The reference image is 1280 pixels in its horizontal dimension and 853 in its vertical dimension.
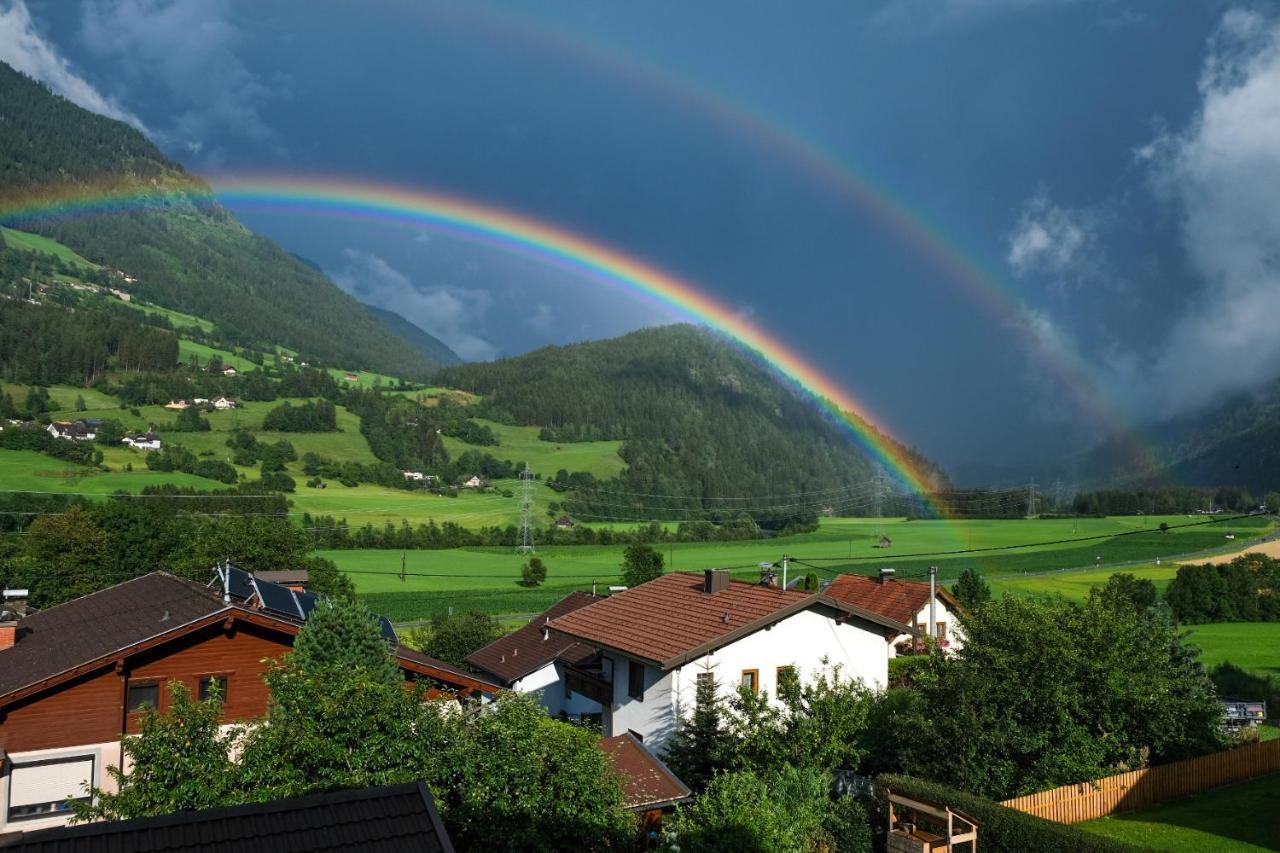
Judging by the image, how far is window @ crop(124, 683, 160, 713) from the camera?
66.2ft

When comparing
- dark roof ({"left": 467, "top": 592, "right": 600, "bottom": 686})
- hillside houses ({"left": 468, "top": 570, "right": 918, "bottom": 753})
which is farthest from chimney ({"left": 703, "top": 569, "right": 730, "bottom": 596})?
dark roof ({"left": 467, "top": 592, "right": 600, "bottom": 686})

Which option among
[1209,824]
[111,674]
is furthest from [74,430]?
[1209,824]

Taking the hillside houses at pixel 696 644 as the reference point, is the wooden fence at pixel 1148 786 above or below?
below

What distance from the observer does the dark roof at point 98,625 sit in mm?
19844

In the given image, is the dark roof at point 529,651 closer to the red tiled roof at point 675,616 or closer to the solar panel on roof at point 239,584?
the red tiled roof at point 675,616

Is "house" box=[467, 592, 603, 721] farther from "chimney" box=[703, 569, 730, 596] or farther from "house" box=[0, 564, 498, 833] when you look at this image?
"house" box=[0, 564, 498, 833]

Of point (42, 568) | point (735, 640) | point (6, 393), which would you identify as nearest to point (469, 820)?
point (735, 640)

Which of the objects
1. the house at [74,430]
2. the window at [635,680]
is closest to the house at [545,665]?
the window at [635,680]

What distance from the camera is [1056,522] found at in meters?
126

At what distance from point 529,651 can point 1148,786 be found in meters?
24.3

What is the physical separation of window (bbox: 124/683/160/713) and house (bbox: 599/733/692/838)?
33.2 ft

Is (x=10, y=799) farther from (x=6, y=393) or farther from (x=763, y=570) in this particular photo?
(x=6, y=393)

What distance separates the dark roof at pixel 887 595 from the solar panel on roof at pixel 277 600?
89.2ft

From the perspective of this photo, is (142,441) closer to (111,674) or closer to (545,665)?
(545,665)
